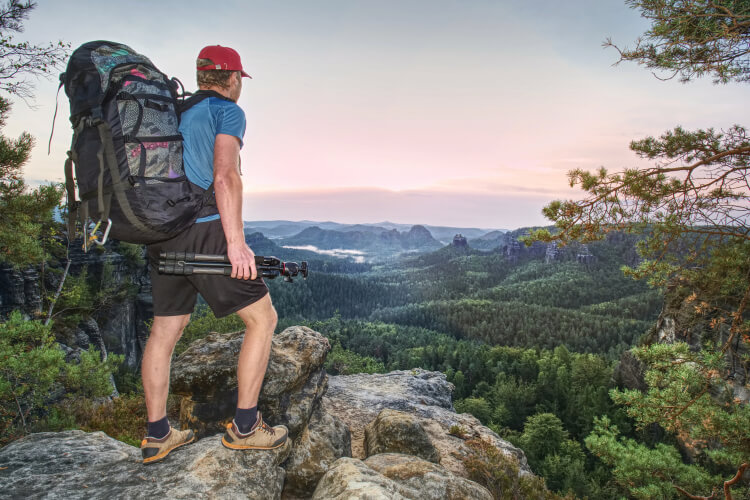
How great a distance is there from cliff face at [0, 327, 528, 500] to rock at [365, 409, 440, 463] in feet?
0.06

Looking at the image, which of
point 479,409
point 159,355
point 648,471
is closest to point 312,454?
point 159,355

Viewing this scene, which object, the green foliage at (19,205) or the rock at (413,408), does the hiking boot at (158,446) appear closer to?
the rock at (413,408)

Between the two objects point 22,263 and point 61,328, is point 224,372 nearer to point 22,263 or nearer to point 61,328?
point 22,263

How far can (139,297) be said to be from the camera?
114 ft

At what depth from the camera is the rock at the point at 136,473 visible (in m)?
3.19

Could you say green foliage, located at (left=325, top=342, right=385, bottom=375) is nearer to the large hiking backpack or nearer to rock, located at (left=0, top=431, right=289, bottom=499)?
rock, located at (left=0, top=431, right=289, bottom=499)

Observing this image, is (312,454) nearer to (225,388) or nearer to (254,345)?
(225,388)

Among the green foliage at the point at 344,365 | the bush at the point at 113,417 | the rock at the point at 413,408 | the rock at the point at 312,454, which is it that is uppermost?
the rock at the point at 312,454

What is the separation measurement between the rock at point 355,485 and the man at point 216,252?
1.08 meters

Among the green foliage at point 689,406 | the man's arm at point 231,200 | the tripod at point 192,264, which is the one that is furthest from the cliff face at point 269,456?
the green foliage at point 689,406

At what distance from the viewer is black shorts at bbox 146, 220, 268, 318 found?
301cm

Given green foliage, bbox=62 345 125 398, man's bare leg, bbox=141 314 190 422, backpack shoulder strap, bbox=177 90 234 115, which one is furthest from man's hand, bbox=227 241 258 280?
green foliage, bbox=62 345 125 398

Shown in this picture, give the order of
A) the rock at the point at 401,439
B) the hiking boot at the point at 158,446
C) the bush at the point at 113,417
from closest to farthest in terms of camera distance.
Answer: the hiking boot at the point at 158,446 < the rock at the point at 401,439 < the bush at the point at 113,417

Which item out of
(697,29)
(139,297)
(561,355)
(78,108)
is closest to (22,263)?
(78,108)
